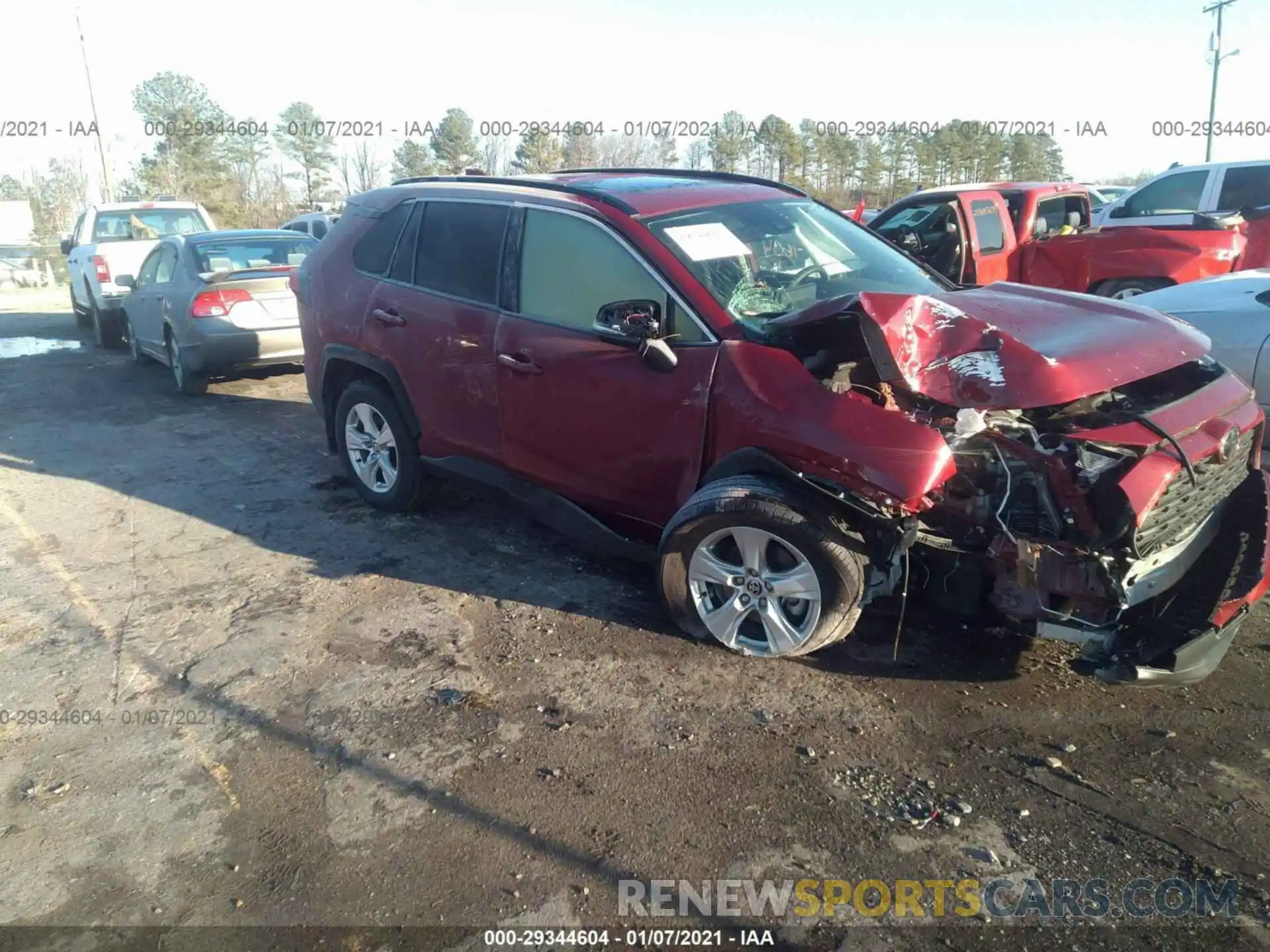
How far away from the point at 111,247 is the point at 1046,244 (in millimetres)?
11800

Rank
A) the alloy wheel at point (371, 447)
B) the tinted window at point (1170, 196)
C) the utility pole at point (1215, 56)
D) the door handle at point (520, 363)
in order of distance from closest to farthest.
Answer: the door handle at point (520, 363)
the alloy wheel at point (371, 447)
the tinted window at point (1170, 196)
the utility pole at point (1215, 56)

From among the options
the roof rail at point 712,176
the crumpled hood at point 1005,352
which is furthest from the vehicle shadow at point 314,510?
the roof rail at point 712,176

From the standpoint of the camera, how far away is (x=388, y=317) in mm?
5227

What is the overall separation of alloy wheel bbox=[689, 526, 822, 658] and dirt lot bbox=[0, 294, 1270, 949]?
139mm

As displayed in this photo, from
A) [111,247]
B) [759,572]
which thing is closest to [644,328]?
[759,572]

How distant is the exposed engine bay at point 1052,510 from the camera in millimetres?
3191

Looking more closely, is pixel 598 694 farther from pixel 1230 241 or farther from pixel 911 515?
pixel 1230 241

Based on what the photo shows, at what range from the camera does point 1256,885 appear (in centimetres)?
260

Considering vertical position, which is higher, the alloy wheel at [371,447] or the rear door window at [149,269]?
the rear door window at [149,269]

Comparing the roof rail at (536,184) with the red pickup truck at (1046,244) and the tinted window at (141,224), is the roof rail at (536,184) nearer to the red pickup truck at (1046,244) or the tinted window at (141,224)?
the red pickup truck at (1046,244)

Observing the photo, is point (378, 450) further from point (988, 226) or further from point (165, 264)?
point (988, 226)

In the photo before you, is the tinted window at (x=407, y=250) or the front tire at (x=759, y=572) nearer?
the front tire at (x=759, y=572)

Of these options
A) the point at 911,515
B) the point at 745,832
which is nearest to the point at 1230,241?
the point at 911,515

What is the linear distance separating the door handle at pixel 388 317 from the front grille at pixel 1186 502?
3752 mm
